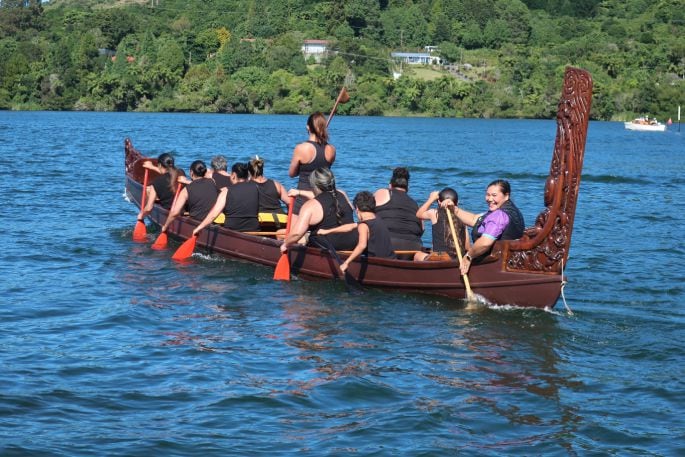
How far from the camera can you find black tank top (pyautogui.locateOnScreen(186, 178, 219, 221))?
17.6 m

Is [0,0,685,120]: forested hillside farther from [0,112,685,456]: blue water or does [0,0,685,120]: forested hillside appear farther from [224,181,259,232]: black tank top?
[0,112,685,456]: blue water

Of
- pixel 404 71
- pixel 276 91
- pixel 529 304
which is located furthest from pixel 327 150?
pixel 404 71

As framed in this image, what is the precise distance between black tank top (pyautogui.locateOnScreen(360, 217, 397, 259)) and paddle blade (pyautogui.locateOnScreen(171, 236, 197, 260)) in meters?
3.88

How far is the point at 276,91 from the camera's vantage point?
136 meters

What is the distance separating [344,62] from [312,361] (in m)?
137

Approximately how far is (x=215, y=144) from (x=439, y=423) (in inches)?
2086

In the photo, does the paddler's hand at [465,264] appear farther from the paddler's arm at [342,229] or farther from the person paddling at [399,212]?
the person paddling at [399,212]

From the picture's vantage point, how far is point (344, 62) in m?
146

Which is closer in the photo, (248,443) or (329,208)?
(248,443)

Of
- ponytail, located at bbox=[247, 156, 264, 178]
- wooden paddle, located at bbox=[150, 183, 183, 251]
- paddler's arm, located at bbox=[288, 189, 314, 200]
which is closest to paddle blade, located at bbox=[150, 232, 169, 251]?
wooden paddle, located at bbox=[150, 183, 183, 251]

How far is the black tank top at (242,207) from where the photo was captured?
16.7m

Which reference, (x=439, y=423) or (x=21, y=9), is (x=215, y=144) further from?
(x=21, y=9)

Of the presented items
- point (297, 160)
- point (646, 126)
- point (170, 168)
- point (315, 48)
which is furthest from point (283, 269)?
point (315, 48)

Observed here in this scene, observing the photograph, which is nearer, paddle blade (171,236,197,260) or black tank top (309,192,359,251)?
black tank top (309,192,359,251)
